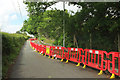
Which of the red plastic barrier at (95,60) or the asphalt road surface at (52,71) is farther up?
the red plastic barrier at (95,60)

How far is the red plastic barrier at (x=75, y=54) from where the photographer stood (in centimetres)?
894

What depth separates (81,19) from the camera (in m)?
9.52

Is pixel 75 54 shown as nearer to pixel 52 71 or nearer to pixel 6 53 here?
pixel 52 71

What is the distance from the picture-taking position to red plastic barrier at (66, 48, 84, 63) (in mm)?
8936

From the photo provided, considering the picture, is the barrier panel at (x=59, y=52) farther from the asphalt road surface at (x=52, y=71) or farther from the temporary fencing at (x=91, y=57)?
the asphalt road surface at (x=52, y=71)

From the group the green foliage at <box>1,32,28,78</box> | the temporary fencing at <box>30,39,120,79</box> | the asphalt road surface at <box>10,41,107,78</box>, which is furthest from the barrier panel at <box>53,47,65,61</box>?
the green foliage at <box>1,32,28,78</box>

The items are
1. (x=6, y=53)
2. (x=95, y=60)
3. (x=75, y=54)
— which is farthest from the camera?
(x=6, y=53)

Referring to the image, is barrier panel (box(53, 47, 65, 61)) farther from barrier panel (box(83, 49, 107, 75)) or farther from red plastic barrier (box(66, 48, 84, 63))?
barrier panel (box(83, 49, 107, 75))

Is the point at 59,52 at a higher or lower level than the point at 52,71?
higher

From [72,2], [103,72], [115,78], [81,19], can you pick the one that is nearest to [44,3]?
[72,2]

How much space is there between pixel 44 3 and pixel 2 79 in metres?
8.21

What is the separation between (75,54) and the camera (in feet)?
31.0

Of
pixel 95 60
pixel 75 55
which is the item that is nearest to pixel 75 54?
pixel 75 55

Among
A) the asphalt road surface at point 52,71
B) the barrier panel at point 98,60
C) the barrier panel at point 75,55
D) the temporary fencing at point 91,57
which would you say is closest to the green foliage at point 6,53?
the asphalt road surface at point 52,71
